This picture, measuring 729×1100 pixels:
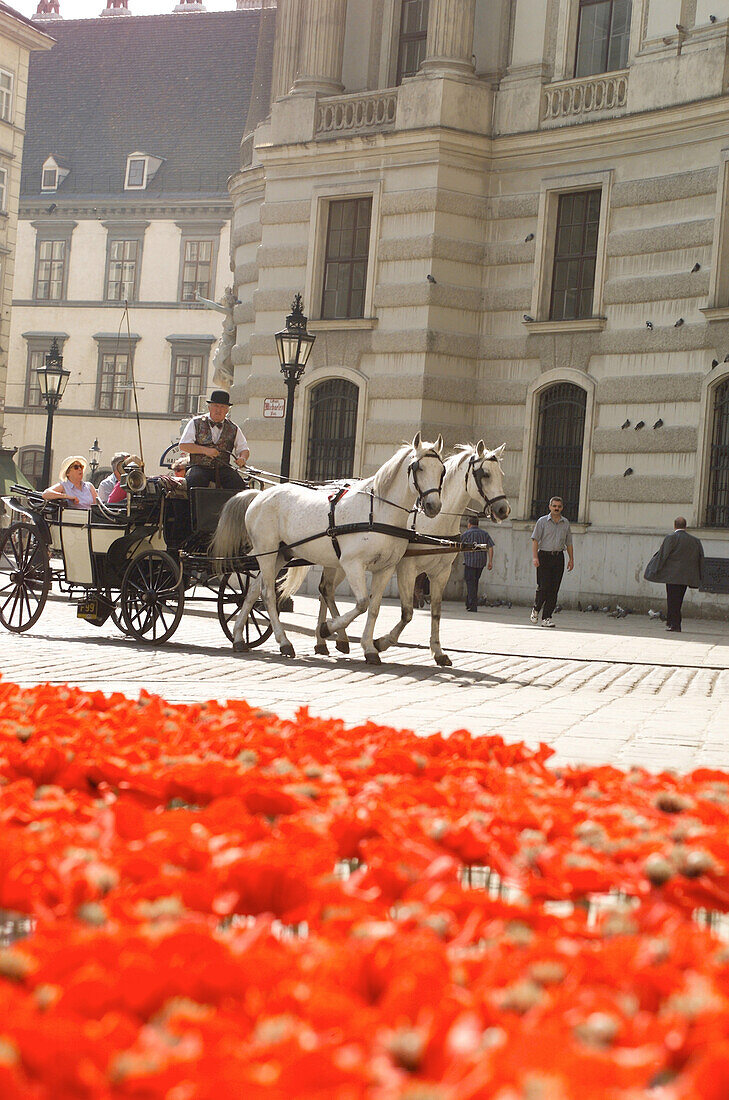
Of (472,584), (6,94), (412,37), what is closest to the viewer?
(472,584)

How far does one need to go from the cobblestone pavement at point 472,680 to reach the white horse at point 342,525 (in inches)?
20.2

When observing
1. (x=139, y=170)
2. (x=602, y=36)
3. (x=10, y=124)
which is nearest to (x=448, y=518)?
(x=602, y=36)

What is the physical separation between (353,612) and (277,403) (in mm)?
11225

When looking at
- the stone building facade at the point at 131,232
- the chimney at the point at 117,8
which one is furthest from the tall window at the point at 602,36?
the chimney at the point at 117,8

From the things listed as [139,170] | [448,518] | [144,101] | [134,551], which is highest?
[144,101]

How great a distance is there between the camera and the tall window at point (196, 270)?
60.7 m

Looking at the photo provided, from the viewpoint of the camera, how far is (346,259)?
87.7 ft

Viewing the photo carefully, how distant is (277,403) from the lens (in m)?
23.5

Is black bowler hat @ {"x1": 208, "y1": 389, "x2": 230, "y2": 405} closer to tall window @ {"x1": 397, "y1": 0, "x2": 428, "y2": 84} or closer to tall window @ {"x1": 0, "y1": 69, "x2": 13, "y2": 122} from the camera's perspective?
tall window @ {"x1": 397, "y1": 0, "x2": 428, "y2": 84}

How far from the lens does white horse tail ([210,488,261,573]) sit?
13.6 meters

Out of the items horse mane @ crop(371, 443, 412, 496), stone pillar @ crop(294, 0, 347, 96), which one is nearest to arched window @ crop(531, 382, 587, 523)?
stone pillar @ crop(294, 0, 347, 96)

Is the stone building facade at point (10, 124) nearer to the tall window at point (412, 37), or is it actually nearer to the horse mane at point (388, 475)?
the tall window at point (412, 37)

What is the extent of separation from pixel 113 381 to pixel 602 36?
40.0 meters

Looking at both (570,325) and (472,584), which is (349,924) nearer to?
(472,584)
